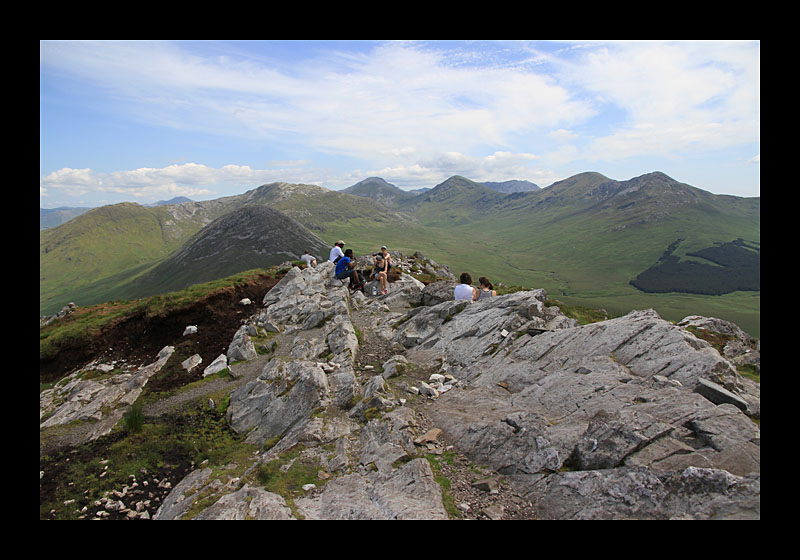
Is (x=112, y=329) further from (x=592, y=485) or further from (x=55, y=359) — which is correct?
(x=592, y=485)

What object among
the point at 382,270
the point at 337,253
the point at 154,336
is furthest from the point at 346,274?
the point at 154,336

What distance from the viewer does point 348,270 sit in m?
30.3

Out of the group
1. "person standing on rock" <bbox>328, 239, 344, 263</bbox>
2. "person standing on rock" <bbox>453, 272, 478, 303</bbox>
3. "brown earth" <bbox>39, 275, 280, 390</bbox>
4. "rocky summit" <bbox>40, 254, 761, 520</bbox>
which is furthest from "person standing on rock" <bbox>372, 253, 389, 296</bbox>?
"brown earth" <bbox>39, 275, 280, 390</bbox>

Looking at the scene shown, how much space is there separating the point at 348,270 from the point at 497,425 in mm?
21838

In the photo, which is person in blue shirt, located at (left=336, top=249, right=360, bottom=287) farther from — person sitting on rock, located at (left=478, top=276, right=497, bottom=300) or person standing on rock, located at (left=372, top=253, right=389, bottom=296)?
person sitting on rock, located at (left=478, top=276, right=497, bottom=300)

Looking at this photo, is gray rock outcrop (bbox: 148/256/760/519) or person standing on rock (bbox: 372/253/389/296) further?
person standing on rock (bbox: 372/253/389/296)

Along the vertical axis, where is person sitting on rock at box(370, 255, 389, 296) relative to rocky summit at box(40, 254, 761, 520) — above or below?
above

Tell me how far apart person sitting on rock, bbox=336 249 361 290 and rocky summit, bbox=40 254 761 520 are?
36.4 ft

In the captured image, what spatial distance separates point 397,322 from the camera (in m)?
23.1

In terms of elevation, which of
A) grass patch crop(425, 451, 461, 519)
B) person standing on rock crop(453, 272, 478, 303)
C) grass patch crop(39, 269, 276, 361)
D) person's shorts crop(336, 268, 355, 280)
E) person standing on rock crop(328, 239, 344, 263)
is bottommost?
grass patch crop(425, 451, 461, 519)

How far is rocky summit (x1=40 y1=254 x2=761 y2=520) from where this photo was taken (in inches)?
302

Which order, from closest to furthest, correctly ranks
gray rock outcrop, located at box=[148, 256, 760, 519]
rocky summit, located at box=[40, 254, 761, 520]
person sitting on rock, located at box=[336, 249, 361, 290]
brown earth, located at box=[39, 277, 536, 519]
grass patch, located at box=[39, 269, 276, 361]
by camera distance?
gray rock outcrop, located at box=[148, 256, 760, 519] → rocky summit, located at box=[40, 254, 761, 520] → brown earth, located at box=[39, 277, 536, 519] → grass patch, located at box=[39, 269, 276, 361] → person sitting on rock, located at box=[336, 249, 361, 290]

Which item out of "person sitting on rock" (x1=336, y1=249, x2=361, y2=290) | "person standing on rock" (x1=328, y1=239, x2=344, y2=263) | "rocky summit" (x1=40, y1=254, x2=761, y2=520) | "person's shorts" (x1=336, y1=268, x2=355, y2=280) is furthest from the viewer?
"person standing on rock" (x1=328, y1=239, x2=344, y2=263)
